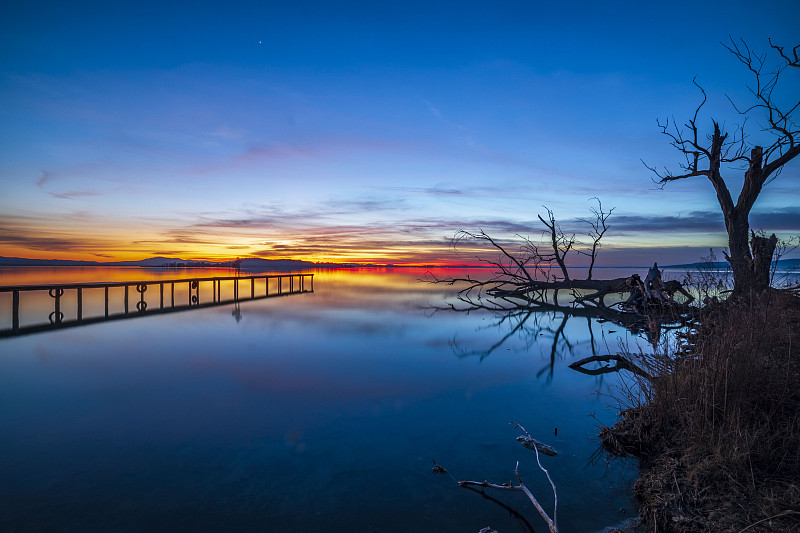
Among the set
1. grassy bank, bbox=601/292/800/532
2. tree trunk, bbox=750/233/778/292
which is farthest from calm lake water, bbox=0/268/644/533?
tree trunk, bbox=750/233/778/292

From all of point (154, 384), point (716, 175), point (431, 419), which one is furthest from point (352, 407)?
point (716, 175)

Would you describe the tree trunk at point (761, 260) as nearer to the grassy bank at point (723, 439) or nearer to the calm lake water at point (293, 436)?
the calm lake water at point (293, 436)

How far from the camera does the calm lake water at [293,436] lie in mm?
3887

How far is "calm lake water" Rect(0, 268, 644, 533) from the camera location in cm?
389

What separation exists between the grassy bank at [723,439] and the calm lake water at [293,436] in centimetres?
47

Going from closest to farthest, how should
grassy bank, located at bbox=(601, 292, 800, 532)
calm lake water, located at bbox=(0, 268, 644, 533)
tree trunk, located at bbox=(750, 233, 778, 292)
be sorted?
grassy bank, located at bbox=(601, 292, 800, 532), calm lake water, located at bbox=(0, 268, 644, 533), tree trunk, located at bbox=(750, 233, 778, 292)

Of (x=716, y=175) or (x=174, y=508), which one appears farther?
(x=716, y=175)

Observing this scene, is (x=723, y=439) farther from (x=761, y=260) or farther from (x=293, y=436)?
(x=761, y=260)

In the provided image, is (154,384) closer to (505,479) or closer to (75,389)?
(75,389)

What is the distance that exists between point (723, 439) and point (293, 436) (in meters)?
4.92

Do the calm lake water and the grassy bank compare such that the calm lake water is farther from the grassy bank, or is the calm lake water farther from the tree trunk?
the tree trunk

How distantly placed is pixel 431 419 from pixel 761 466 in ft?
13.1

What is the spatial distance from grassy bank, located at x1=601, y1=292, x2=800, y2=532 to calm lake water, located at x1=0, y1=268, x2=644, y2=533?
0.47 m

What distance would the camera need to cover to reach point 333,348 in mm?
12539
